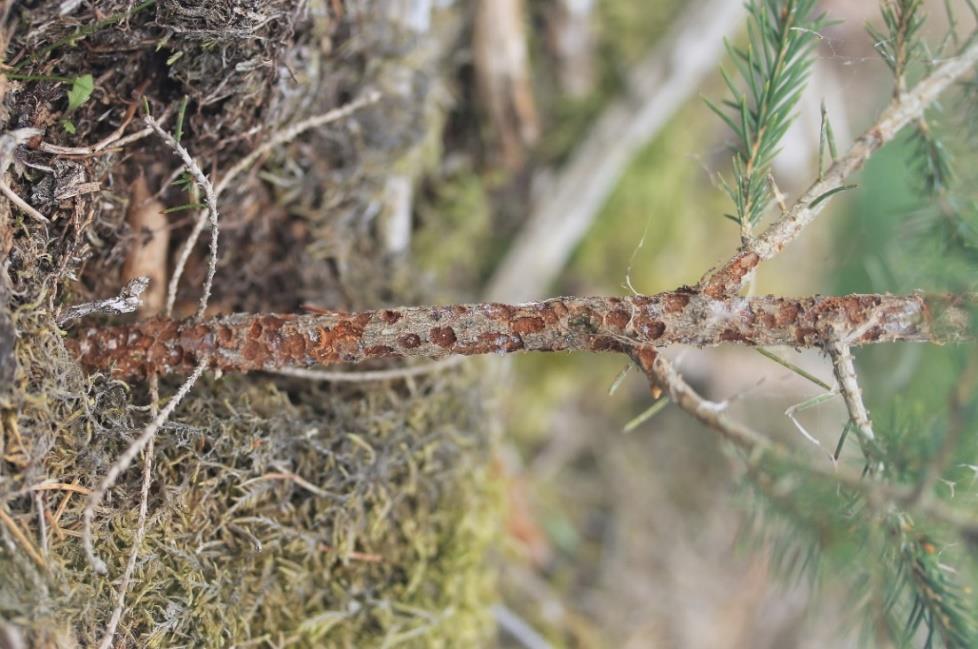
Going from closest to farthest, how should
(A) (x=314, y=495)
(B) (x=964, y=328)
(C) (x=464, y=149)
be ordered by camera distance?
(B) (x=964, y=328) → (A) (x=314, y=495) → (C) (x=464, y=149)

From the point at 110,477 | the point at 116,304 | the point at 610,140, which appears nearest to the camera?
the point at 110,477

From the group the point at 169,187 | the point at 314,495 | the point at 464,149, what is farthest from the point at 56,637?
the point at 464,149

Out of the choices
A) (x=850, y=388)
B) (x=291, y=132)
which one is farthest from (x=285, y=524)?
(x=850, y=388)

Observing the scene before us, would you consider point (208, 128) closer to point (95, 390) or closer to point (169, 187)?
point (169, 187)

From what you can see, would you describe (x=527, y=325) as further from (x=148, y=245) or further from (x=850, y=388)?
(x=148, y=245)

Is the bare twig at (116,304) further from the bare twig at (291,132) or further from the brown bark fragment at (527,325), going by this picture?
the brown bark fragment at (527,325)

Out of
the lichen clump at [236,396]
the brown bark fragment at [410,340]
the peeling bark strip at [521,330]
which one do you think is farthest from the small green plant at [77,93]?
the brown bark fragment at [410,340]
